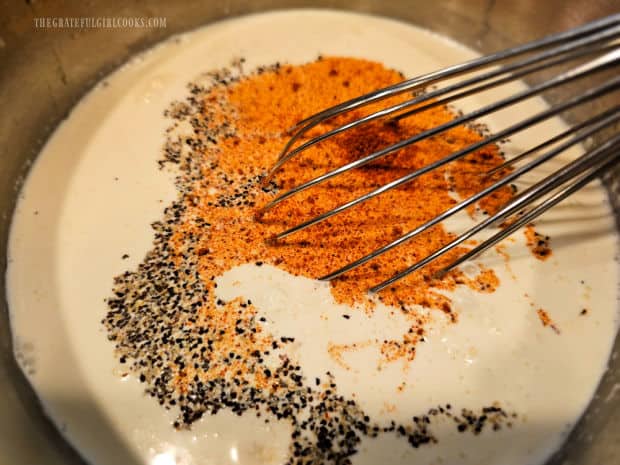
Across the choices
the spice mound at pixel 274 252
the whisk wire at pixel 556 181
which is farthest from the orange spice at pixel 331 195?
the whisk wire at pixel 556 181

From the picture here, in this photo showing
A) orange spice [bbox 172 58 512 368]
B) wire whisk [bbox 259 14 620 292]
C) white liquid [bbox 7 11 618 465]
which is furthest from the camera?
orange spice [bbox 172 58 512 368]

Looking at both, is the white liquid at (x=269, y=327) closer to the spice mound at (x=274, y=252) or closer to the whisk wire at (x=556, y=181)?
the spice mound at (x=274, y=252)

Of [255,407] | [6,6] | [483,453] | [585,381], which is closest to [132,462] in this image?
[255,407]

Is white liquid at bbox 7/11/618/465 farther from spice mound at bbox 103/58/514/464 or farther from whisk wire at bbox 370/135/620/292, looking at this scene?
whisk wire at bbox 370/135/620/292

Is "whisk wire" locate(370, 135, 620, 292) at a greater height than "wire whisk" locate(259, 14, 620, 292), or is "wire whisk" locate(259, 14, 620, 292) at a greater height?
"wire whisk" locate(259, 14, 620, 292)

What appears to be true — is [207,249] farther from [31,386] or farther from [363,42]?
[363,42]

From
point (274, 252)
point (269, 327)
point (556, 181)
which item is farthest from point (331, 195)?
point (556, 181)

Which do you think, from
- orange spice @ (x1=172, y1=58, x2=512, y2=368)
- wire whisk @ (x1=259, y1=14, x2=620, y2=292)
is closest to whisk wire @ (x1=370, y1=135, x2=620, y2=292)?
wire whisk @ (x1=259, y1=14, x2=620, y2=292)

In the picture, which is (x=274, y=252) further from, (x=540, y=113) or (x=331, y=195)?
(x=540, y=113)
